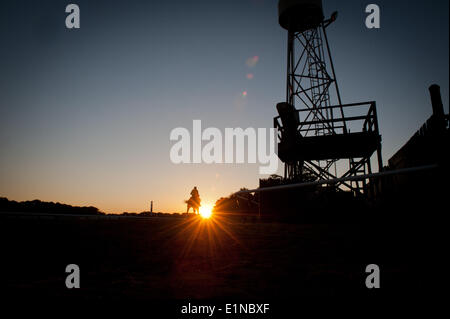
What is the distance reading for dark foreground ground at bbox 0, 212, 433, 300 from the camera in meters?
2.74

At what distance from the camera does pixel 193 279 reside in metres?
3.22

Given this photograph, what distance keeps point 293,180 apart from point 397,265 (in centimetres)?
692

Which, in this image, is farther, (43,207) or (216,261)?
(43,207)

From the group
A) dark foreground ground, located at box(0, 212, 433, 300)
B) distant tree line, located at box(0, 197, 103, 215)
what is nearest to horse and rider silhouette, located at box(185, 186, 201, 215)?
distant tree line, located at box(0, 197, 103, 215)

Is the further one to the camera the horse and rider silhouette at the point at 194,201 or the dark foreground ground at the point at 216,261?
the horse and rider silhouette at the point at 194,201

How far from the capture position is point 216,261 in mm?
3871

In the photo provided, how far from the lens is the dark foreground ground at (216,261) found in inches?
108

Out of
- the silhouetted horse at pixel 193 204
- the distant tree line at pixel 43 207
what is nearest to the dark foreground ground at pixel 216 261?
the silhouetted horse at pixel 193 204

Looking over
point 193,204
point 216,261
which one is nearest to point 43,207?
point 193,204

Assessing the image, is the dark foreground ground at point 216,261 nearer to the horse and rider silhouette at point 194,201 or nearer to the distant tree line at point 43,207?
the horse and rider silhouette at point 194,201

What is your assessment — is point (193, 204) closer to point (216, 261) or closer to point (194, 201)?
point (194, 201)

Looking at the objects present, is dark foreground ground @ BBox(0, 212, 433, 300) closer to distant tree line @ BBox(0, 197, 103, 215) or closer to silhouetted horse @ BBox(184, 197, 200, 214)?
silhouetted horse @ BBox(184, 197, 200, 214)
